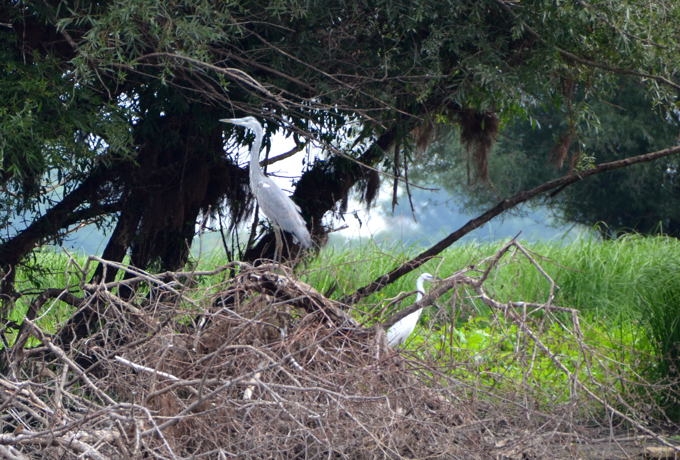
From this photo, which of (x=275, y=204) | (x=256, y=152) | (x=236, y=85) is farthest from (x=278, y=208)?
(x=236, y=85)

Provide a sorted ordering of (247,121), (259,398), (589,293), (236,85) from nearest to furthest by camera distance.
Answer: (259,398), (247,121), (236,85), (589,293)

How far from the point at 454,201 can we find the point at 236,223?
1465 cm

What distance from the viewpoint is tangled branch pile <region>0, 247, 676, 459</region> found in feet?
12.4

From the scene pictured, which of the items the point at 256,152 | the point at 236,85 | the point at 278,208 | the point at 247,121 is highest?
the point at 236,85

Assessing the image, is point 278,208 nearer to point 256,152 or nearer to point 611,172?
point 256,152

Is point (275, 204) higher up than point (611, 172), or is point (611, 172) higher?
point (275, 204)

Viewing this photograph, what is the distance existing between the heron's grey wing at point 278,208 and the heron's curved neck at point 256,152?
8cm

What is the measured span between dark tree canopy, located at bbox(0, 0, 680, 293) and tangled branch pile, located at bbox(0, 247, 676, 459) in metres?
→ 1.55

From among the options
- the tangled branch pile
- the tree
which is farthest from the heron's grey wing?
the tree

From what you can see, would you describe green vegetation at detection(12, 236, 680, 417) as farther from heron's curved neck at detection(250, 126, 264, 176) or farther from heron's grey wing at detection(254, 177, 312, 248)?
heron's curved neck at detection(250, 126, 264, 176)

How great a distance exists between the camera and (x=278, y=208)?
7195mm

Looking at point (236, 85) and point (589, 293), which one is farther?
point (589, 293)

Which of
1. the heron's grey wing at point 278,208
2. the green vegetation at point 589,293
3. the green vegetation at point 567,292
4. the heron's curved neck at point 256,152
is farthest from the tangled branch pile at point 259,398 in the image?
the heron's grey wing at point 278,208

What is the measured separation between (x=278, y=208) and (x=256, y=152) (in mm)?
412
